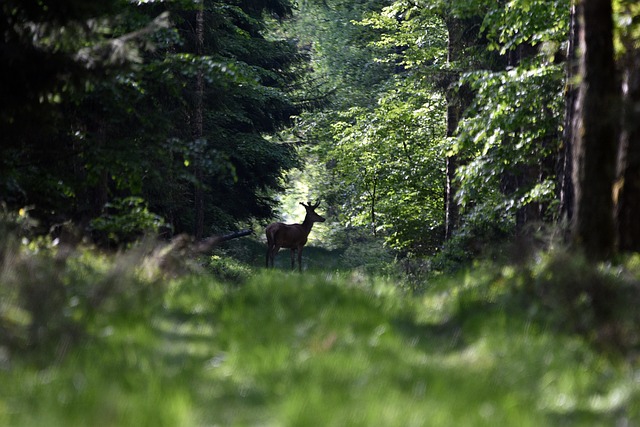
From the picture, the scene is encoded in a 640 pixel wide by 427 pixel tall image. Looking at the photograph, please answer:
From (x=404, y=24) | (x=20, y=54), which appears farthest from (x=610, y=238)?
(x=404, y=24)

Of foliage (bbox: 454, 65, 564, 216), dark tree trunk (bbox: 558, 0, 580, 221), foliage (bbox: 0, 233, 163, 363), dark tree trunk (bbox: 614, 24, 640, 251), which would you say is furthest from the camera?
foliage (bbox: 454, 65, 564, 216)

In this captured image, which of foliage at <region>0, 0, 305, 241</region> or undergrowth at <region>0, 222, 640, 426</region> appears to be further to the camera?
foliage at <region>0, 0, 305, 241</region>

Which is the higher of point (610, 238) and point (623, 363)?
point (610, 238)

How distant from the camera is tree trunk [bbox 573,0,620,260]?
866 centimetres

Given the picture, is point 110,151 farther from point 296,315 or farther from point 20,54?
point 296,315

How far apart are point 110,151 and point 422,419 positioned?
30.2 feet

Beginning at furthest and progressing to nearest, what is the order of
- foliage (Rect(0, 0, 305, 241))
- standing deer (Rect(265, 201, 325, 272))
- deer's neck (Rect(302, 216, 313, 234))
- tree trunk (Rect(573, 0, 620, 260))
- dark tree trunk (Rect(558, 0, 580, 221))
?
deer's neck (Rect(302, 216, 313, 234)) → standing deer (Rect(265, 201, 325, 272)) → dark tree trunk (Rect(558, 0, 580, 221)) → foliage (Rect(0, 0, 305, 241)) → tree trunk (Rect(573, 0, 620, 260))

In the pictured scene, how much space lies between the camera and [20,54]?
9.48m

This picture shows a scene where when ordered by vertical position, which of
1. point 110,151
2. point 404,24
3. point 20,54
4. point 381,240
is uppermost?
point 404,24

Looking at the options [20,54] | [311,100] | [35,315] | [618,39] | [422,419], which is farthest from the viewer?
[311,100]

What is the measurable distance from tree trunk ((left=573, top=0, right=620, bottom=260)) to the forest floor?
1676mm

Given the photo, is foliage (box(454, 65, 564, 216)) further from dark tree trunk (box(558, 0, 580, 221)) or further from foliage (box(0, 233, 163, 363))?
foliage (box(0, 233, 163, 363))

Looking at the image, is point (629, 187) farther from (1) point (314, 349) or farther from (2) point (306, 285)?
(1) point (314, 349)

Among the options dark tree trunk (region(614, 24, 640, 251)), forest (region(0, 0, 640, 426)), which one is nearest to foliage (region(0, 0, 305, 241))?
forest (region(0, 0, 640, 426))
